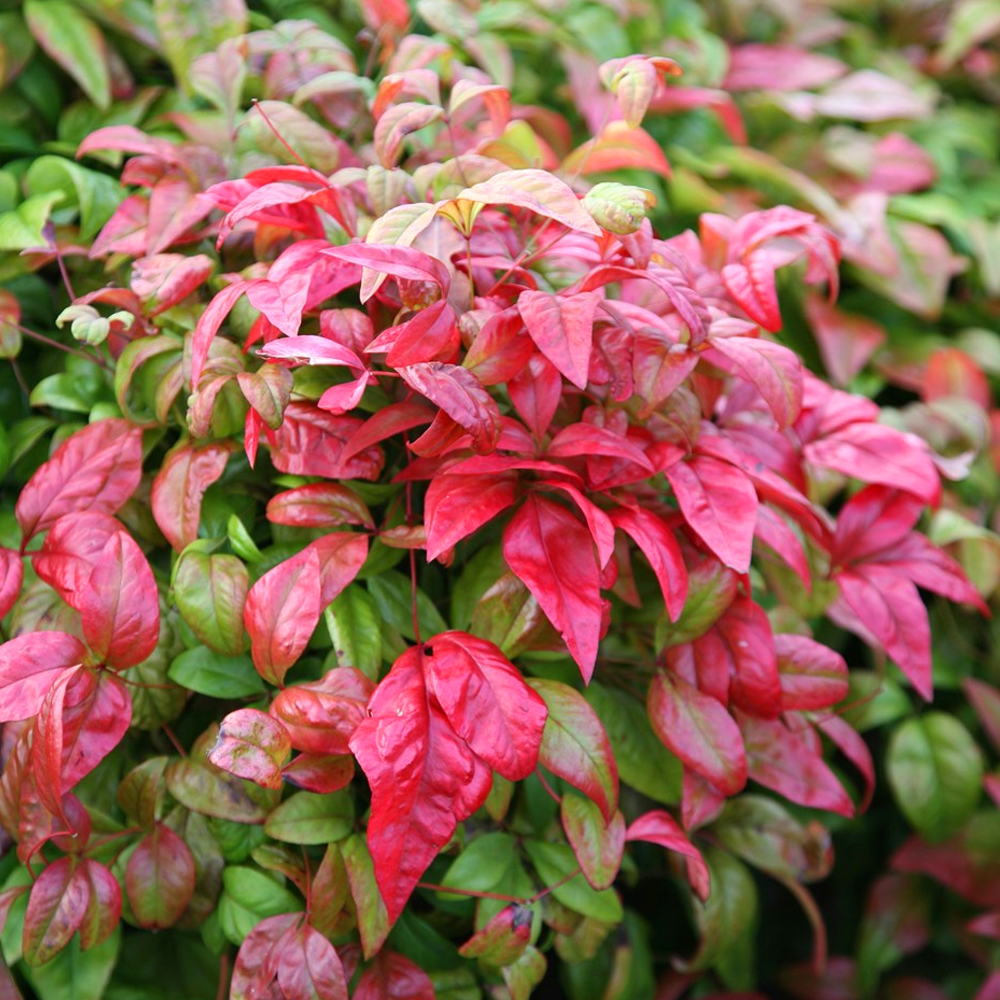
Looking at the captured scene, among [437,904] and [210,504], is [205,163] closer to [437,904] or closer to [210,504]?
[210,504]

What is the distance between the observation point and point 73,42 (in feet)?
3.64

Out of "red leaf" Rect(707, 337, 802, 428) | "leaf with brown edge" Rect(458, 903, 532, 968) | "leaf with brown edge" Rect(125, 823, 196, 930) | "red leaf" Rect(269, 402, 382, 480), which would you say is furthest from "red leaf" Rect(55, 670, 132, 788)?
"red leaf" Rect(707, 337, 802, 428)

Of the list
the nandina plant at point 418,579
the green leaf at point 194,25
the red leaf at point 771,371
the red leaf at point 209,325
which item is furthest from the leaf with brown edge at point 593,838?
the green leaf at point 194,25

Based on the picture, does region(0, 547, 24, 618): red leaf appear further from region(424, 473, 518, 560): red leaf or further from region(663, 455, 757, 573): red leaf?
region(663, 455, 757, 573): red leaf

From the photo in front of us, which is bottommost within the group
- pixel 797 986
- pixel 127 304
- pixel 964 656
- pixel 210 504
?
pixel 797 986

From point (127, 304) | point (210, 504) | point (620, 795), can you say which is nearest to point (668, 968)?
point (620, 795)

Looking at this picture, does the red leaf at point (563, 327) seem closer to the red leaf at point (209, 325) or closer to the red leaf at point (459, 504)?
the red leaf at point (459, 504)

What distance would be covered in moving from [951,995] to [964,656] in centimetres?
42

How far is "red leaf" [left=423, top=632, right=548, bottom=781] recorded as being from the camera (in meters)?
0.71

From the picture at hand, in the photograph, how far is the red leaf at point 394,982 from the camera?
0.80m

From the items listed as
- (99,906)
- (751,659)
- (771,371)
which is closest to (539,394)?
(771,371)

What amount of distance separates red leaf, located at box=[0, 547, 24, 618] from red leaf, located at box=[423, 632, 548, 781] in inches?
12.9

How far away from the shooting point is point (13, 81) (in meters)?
1.16

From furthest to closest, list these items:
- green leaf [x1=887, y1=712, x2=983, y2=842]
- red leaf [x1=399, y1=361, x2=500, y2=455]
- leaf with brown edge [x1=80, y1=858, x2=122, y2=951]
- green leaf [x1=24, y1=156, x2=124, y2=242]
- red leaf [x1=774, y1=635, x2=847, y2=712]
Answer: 1. green leaf [x1=887, y1=712, x2=983, y2=842]
2. green leaf [x1=24, y1=156, x2=124, y2=242]
3. red leaf [x1=774, y1=635, x2=847, y2=712]
4. leaf with brown edge [x1=80, y1=858, x2=122, y2=951]
5. red leaf [x1=399, y1=361, x2=500, y2=455]
